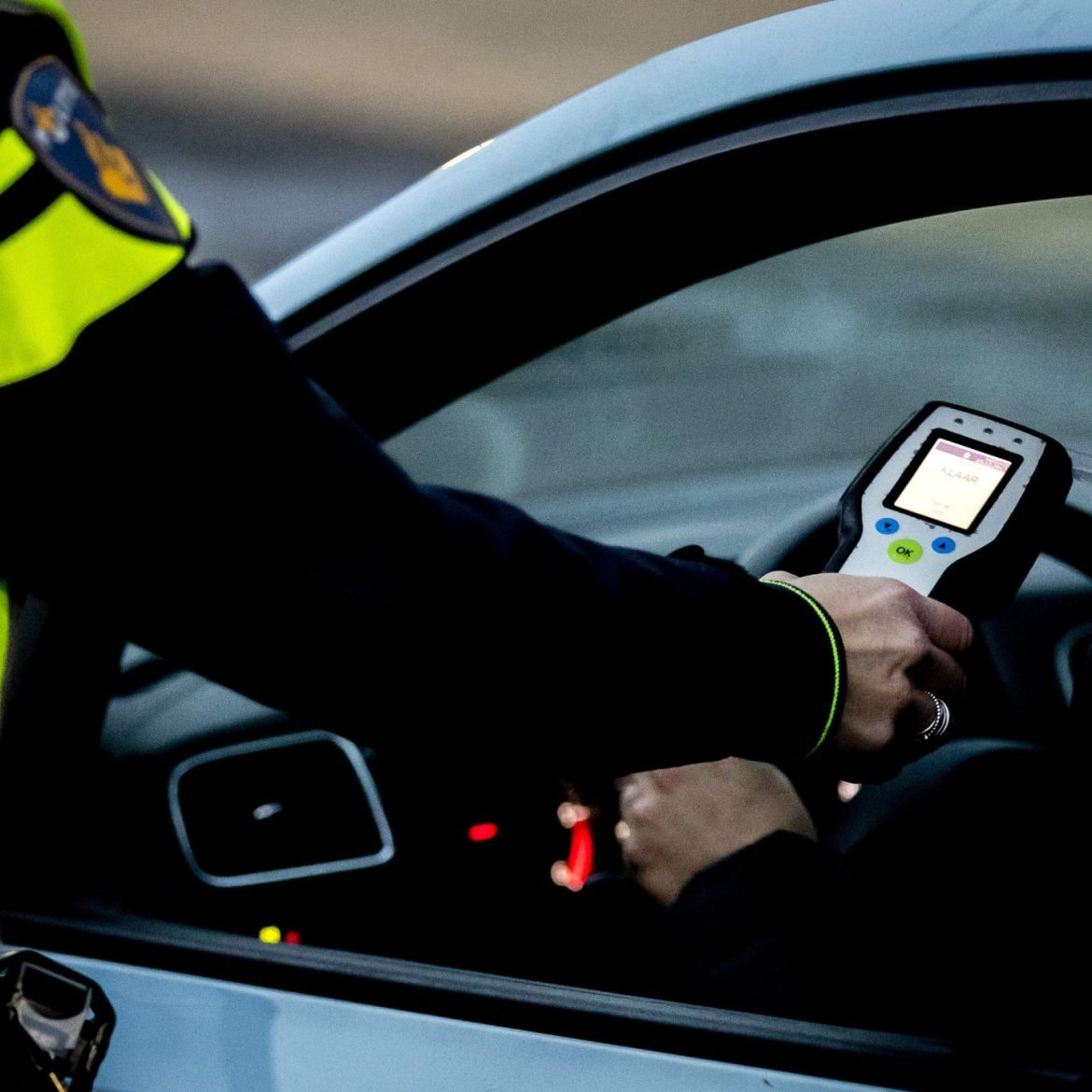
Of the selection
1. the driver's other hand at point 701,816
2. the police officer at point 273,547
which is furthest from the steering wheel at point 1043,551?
the police officer at point 273,547

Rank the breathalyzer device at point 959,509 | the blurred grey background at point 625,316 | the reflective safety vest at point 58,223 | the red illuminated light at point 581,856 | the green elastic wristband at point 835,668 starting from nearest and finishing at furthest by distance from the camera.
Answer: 1. the reflective safety vest at point 58,223
2. the green elastic wristband at point 835,668
3. the breathalyzer device at point 959,509
4. the red illuminated light at point 581,856
5. the blurred grey background at point 625,316

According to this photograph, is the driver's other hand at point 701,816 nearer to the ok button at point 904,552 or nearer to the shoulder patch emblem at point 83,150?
the ok button at point 904,552

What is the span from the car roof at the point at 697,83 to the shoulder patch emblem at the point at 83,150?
58 cm

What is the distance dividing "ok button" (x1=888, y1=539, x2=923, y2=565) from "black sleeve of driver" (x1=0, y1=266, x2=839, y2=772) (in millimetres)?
319

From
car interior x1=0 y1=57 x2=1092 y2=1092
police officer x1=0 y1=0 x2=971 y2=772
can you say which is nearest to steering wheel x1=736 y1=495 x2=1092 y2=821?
car interior x1=0 y1=57 x2=1092 y2=1092

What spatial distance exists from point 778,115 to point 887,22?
0.37 feet

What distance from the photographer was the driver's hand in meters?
1.12

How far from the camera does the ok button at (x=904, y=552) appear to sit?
4.39 ft

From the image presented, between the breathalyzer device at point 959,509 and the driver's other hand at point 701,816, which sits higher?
the breathalyzer device at point 959,509

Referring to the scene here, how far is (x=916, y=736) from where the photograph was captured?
1155 millimetres

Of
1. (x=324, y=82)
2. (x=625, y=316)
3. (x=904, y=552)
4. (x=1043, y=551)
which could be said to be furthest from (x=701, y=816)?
(x=324, y=82)

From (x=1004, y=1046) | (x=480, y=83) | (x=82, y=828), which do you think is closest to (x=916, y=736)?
(x=1004, y=1046)

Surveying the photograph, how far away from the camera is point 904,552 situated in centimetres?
134

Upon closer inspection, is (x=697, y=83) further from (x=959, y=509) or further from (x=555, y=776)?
(x=555, y=776)
